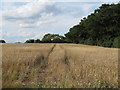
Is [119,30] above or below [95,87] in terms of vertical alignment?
above

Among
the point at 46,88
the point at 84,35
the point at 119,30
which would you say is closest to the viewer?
the point at 46,88

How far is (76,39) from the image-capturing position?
81.8m

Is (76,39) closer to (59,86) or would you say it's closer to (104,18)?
(104,18)

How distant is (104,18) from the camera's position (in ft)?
152

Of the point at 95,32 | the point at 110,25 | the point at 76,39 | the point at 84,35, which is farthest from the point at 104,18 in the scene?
the point at 76,39

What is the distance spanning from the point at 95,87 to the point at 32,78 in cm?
188

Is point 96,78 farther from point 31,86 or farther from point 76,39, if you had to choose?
point 76,39

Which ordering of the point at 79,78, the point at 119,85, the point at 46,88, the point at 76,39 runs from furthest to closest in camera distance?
the point at 76,39, the point at 79,78, the point at 119,85, the point at 46,88

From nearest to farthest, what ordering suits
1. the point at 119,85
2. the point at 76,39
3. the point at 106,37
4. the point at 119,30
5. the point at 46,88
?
the point at 46,88 → the point at 119,85 → the point at 119,30 → the point at 106,37 → the point at 76,39

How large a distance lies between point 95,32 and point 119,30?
8.04 metres

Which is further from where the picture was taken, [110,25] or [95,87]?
[110,25]

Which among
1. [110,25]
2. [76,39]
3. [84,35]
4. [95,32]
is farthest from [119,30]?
[76,39]

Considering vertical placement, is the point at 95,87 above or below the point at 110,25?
below

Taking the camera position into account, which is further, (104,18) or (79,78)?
(104,18)
